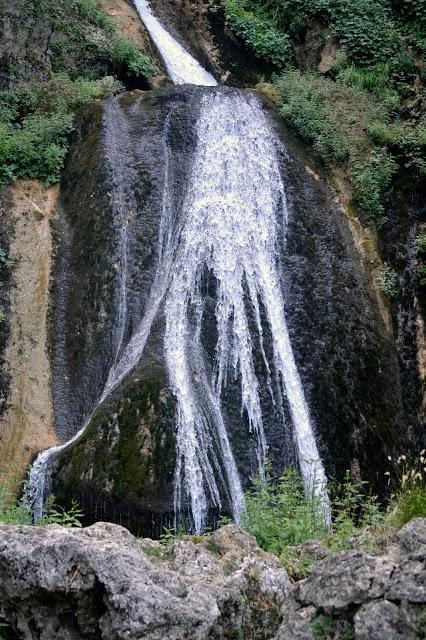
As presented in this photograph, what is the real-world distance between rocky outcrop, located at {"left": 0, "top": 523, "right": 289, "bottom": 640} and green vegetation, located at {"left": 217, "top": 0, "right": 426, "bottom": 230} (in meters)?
9.39

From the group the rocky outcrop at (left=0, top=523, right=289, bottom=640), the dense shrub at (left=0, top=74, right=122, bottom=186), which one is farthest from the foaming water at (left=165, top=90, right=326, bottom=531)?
the rocky outcrop at (left=0, top=523, right=289, bottom=640)

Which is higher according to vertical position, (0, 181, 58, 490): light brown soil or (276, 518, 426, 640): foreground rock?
(0, 181, 58, 490): light brown soil

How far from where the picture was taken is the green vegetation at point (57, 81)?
1302cm

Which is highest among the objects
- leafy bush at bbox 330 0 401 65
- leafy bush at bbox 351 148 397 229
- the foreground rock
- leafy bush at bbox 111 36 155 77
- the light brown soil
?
leafy bush at bbox 330 0 401 65

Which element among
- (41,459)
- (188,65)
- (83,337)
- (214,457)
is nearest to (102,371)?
(83,337)

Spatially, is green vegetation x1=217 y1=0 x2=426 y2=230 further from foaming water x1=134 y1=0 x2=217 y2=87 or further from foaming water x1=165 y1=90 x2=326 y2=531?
foaming water x1=134 y1=0 x2=217 y2=87

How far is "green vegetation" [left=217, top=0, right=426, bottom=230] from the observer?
13.6 meters

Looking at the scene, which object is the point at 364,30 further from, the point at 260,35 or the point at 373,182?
the point at 373,182

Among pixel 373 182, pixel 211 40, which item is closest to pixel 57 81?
pixel 211 40

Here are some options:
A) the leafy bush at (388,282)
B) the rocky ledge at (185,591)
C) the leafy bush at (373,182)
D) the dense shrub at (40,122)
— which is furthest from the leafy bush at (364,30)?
the rocky ledge at (185,591)

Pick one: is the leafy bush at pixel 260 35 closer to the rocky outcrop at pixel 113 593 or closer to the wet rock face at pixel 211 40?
the wet rock face at pixel 211 40

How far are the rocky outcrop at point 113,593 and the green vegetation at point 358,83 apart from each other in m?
9.39

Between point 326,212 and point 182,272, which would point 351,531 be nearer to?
point 182,272

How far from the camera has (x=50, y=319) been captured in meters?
11.3
